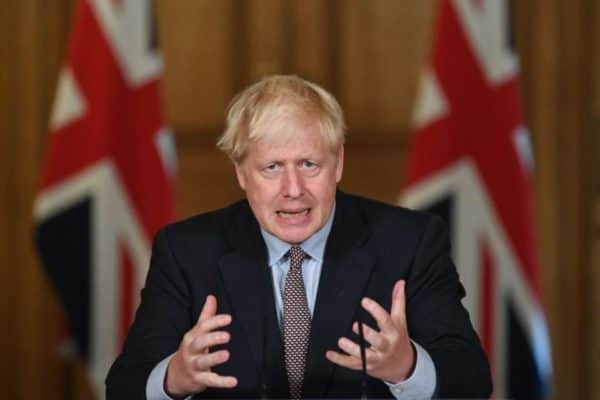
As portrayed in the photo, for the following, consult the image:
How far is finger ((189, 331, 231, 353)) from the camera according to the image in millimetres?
2111

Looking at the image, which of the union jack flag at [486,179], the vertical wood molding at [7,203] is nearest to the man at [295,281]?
the union jack flag at [486,179]

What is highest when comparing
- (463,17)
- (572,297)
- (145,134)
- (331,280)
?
(463,17)

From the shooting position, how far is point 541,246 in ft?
16.0

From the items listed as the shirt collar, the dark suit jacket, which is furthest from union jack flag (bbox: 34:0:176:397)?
the shirt collar

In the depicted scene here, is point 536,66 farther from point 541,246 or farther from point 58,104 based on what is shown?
point 58,104

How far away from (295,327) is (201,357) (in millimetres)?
394

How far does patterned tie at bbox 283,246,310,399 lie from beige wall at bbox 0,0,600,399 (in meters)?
2.34

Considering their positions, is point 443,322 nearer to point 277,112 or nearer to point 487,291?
point 277,112

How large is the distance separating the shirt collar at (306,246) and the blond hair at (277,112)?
219 mm

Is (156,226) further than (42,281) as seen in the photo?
No

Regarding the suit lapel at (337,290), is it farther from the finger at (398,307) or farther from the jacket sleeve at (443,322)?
the finger at (398,307)

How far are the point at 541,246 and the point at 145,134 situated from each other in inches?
67.8

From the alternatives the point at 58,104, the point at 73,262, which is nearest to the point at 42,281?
the point at 73,262

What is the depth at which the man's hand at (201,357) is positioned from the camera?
214 centimetres
